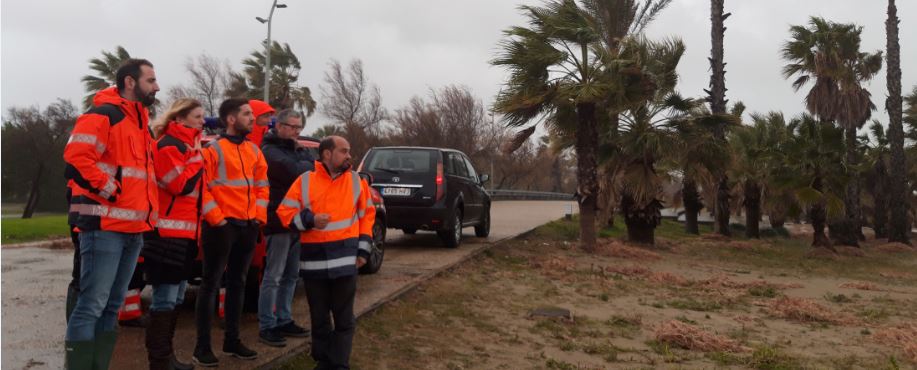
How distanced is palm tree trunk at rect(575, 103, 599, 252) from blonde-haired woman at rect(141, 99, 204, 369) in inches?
413

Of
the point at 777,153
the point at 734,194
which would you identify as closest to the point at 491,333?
the point at 777,153

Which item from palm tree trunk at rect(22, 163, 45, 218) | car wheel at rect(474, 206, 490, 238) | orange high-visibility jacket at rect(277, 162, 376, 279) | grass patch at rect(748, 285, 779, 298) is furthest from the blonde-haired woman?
palm tree trunk at rect(22, 163, 45, 218)

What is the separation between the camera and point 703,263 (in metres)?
13.5

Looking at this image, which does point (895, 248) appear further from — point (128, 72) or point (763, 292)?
point (128, 72)

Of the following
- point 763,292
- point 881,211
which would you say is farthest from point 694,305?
point 881,211

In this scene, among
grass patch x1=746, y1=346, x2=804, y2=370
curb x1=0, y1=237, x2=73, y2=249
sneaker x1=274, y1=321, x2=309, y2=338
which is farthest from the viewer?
curb x1=0, y1=237, x2=73, y2=249

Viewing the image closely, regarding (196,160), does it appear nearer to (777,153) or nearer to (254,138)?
(254,138)

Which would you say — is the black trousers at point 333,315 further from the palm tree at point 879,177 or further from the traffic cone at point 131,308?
the palm tree at point 879,177

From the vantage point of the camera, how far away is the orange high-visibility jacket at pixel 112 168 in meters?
3.25

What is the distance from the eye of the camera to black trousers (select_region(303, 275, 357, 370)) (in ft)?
13.5

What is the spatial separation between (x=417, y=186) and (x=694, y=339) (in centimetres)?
547

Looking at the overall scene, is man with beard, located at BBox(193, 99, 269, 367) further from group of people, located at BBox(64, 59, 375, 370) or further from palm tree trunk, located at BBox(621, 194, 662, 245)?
palm tree trunk, located at BBox(621, 194, 662, 245)

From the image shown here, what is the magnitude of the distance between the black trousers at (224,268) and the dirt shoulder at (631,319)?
2.04 feet

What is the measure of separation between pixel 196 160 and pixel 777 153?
17038 mm
